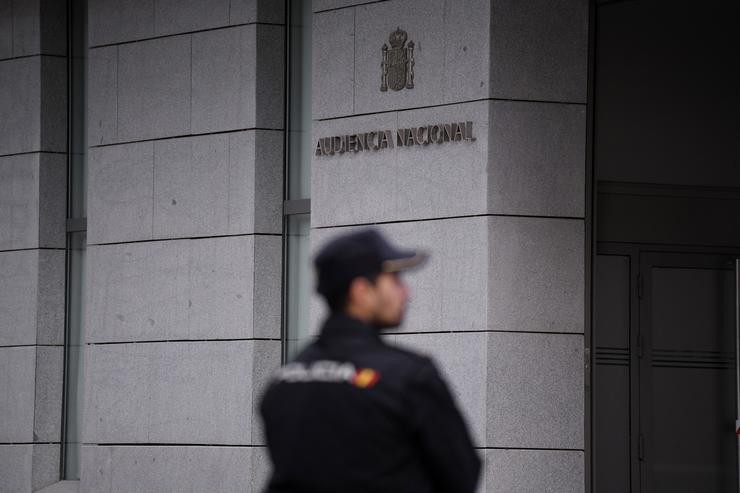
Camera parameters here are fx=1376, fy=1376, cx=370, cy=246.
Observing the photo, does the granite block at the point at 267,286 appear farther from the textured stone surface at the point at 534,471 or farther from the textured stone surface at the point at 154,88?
the textured stone surface at the point at 534,471

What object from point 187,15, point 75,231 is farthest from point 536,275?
point 75,231

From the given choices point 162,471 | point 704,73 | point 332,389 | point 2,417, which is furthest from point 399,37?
point 332,389

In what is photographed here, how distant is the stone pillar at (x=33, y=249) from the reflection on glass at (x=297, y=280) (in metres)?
2.98

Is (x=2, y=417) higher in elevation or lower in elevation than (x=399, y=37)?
lower

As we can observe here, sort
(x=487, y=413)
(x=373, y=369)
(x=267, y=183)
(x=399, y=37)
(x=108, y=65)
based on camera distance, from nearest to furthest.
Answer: (x=373, y=369), (x=487, y=413), (x=399, y=37), (x=267, y=183), (x=108, y=65)

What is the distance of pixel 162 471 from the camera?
12.4 m

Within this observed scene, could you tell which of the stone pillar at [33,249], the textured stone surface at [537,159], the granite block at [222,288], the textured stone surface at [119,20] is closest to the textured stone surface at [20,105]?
the stone pillar at [33,249]

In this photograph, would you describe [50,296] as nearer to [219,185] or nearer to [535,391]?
[219,185]

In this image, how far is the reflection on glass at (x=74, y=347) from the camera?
13.9 m

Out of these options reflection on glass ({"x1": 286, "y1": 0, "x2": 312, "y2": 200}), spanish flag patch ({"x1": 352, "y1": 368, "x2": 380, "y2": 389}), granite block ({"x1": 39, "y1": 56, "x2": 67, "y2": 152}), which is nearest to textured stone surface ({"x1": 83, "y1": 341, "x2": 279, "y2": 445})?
reflection on glass ({"x1": 286, "y1": 0, "x2": 312, "y2": 200})

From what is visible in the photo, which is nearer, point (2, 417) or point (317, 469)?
point (317, 469)

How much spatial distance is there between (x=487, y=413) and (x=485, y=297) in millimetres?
867

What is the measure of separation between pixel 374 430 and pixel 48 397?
34.3ft

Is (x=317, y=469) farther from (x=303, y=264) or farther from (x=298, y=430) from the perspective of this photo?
(x=303, y=264)
